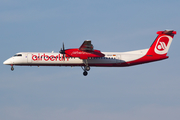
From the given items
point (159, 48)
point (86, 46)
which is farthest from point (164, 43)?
point (86, 46)

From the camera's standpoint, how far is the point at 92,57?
3922 centimetres

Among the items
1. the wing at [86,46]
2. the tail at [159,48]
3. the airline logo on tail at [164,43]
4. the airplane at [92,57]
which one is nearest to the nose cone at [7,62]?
the airplane at [92,57]

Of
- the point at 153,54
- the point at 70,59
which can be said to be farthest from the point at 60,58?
the point at 153,54

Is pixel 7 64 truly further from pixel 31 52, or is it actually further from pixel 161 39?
pixel 161 39

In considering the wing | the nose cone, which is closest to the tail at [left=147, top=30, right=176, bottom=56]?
the wing

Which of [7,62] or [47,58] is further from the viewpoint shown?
[7,62]

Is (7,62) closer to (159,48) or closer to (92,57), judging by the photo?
(92,57)

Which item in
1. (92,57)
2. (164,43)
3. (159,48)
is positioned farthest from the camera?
(164,43)

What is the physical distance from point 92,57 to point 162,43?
29.3 ft

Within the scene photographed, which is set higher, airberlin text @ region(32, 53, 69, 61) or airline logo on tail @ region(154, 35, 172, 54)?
airline logo on tail @ region(154, 35, 172, 54)

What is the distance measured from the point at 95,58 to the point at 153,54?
7.14 metres

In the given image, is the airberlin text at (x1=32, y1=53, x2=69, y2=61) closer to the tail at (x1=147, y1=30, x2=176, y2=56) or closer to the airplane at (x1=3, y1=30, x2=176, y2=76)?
the airplane at (x1=3, y1=30, x2=176, y2=76)

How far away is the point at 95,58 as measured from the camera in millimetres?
39812

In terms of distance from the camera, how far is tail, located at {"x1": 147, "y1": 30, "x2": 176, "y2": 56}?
1631 inches
